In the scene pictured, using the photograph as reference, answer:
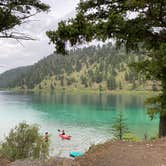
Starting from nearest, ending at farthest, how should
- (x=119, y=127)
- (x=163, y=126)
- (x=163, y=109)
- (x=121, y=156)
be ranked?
(x=121, y=156) < (x=163, y=109) < (x=163, y=126) < (x=119, y=127)

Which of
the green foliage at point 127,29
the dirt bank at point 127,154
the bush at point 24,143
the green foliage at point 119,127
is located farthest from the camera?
the bush at point 24,143

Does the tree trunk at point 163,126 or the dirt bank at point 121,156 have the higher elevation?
the tree trunk at point 163,126

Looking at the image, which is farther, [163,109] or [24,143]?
[24,143]

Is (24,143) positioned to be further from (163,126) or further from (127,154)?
(127,154)

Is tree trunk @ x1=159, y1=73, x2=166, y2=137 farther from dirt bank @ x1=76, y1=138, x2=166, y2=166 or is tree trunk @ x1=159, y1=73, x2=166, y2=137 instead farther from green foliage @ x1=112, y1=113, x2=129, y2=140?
green foliage @ x1=112, y1=113, x2=129, y2=140

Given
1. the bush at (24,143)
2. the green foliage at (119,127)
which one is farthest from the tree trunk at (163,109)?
the bush at (24,143)

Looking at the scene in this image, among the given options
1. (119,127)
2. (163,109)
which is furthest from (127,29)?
(119,127)

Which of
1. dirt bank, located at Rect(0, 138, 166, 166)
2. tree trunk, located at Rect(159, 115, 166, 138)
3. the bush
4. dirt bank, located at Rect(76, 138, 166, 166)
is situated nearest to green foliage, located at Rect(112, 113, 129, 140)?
the bush

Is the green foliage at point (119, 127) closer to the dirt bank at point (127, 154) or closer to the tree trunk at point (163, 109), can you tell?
the tree trunk at point (163, 109)

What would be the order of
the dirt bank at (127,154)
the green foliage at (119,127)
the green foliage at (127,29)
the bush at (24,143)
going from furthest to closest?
the bush at (24,143)
the green foliage at (119,127)
the green foliage at (127,29)
the dirt bank at (127,154)

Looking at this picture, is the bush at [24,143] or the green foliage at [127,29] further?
the bush at [24,143]

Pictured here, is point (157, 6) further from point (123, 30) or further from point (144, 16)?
point (123, 30)

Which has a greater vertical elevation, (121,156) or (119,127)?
(121,156)

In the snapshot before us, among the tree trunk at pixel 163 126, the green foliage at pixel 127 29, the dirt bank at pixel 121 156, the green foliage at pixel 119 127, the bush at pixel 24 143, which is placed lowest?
the bush at pixel 24 143
